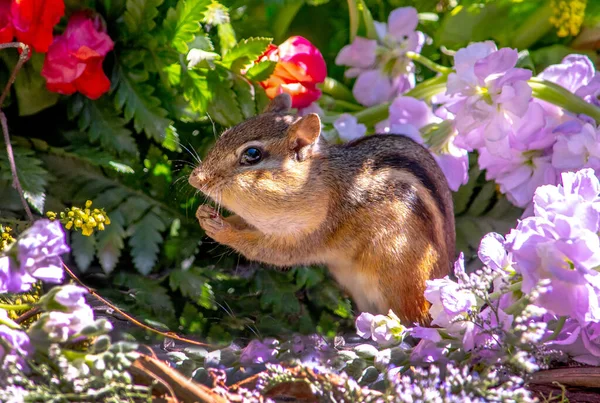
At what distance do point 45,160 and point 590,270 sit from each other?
995 mm

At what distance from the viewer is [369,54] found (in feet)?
5.20

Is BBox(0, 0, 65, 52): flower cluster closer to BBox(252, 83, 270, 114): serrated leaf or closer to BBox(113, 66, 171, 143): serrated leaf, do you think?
BBox(113, 66, 171, 143): serrated leaf

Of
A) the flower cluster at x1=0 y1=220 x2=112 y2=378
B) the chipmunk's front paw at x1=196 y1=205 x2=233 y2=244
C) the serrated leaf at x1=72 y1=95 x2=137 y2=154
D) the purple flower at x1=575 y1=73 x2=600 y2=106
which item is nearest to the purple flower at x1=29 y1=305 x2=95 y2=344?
the flower cluster at x1=0 y1=220 x2=112 y2=378

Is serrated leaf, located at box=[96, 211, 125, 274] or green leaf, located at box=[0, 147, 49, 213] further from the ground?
green leaf, located at box=[0, 147, 49, 213]

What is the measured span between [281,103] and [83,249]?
436 millimetres

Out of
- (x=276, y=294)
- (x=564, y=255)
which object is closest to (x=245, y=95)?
(x=276, y=294)

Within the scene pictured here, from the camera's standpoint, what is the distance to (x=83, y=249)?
139cm

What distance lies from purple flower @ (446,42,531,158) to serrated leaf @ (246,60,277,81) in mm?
321

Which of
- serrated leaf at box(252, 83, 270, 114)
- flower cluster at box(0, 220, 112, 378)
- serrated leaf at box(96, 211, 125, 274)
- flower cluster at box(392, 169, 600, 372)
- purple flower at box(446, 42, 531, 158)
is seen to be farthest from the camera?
serrated leaf at box(252, 83, 270, 114)

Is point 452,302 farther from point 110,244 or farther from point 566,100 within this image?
point 110,244

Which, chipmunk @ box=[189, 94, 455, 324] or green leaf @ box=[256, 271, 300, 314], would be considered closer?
chipmunk @ box=[189, 94, 455, 324]

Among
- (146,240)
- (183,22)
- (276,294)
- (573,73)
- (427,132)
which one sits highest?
(183,22)

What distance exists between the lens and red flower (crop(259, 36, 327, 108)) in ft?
4.68

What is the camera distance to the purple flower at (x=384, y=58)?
5.19 ft
